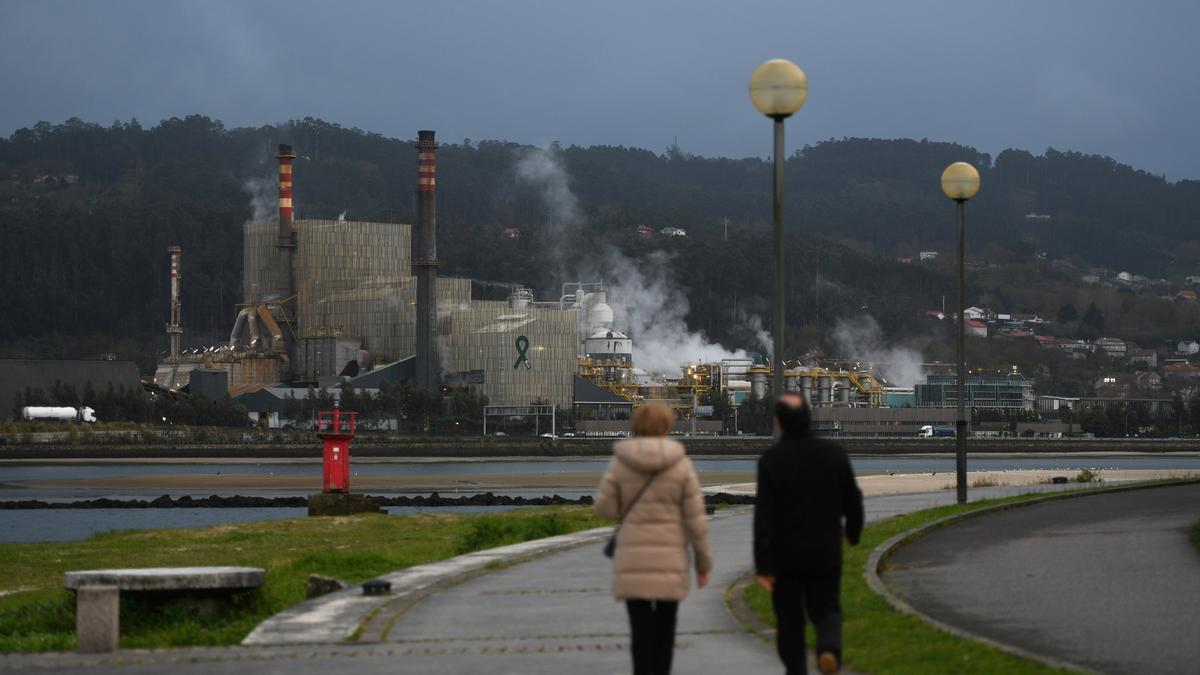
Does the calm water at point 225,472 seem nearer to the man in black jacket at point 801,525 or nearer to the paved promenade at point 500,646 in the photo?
the paved promenade at point 500,646

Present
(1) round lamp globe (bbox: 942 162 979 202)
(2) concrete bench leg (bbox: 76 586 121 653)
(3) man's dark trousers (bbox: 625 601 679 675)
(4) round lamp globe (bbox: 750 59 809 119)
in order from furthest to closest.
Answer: (1) round lamp globe (bbox: 942 162 979 202) → (4) round lamp globe (bbox: 750 59 809 119) → (2) concrete bench leg (bbox: 76 586 121 653) → (3) man's dark trousers (bbox: 625 601 679 675)

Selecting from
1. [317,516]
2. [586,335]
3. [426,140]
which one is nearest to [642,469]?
[317,516]

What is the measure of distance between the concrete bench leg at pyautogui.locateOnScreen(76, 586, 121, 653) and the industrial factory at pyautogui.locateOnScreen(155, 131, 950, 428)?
397 feet

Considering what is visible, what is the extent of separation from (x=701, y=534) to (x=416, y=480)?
257ft

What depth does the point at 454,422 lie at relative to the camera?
143875mm

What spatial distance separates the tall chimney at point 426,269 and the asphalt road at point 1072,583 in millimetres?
110920

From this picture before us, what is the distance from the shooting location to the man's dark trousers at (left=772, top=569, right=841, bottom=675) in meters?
13.0

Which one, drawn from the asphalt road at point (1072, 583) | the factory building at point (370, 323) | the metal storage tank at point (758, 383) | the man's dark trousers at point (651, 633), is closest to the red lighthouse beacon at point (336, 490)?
the asphalt road at point (1072, 583)

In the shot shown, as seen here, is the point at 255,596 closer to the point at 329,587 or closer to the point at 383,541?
the point at 329,587

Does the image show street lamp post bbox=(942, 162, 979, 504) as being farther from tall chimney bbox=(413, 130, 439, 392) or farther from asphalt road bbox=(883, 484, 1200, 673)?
tall chimney bbox=(413, 130, 439, 392)

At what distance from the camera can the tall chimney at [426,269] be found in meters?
137

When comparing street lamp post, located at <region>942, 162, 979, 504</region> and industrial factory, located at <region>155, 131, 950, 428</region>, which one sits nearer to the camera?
street lamp post, located at <region>942, 162, 979, 504</region>

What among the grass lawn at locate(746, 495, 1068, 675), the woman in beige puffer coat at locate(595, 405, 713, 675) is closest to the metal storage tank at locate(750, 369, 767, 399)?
the grass lawn at locate(746, 495, 1068, 675)

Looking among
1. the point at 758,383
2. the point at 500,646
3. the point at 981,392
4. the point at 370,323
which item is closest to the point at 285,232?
the point at 370,323
